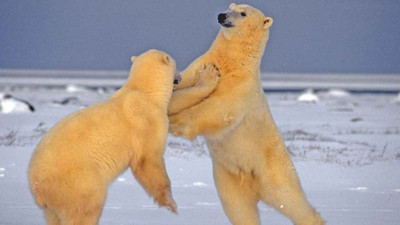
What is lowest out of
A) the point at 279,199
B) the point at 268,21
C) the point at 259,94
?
the point at 279,199

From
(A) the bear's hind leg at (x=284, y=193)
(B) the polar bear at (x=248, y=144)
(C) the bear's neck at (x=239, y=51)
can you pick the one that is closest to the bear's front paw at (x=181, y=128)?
(B) the polar bear at (x=248, y=144)

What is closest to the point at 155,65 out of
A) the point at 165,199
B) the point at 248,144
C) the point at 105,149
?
the point at 105,149

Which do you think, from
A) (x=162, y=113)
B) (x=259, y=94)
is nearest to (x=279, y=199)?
(x=259, y=94)

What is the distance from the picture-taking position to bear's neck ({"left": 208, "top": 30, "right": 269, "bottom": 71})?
16.1 ft

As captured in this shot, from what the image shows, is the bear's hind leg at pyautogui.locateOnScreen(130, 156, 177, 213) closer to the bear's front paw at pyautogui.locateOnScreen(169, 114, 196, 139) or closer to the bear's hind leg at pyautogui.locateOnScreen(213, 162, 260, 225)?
the bear's front paw at pyautogui.locateOnScreen(169, 114, 196, 139)

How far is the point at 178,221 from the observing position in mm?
5207

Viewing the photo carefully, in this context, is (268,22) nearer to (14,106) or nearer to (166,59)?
(166,59)

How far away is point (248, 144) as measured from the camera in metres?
4.91

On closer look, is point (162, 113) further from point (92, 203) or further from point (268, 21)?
point (268, 21)

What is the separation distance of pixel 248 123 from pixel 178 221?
793 mm

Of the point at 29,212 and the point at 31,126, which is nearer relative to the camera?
the point at 29,212

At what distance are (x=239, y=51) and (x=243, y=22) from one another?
17cm

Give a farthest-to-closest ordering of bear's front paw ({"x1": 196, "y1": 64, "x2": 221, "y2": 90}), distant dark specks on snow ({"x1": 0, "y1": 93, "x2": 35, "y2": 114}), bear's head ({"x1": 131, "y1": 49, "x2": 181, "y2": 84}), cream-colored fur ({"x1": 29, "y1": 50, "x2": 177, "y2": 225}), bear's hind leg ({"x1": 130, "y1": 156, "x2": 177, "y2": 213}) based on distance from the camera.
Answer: distant dark specks on snow ({"x1": 0, "y1": 93, "x2": 35, "y2": 114})
bear's front paw ({"x1": 196, "y1": 64, "x2": 221, "y2": 90})
bear's head ({"x1": 131, "y1": 49, "x2": 181, "y2": 84})
bear's hind leg ({"x1": 130, "y1": 156, "x2": 177, "y2": 213})
cream-colored fur ({"x1": 29, "y1": 50, "x2": 177, "y2": 225})

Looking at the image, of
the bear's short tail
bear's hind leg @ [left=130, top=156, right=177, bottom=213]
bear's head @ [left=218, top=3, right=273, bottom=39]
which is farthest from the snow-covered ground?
bear's head @ [left=218, top=3, right=273, bottom=39]
